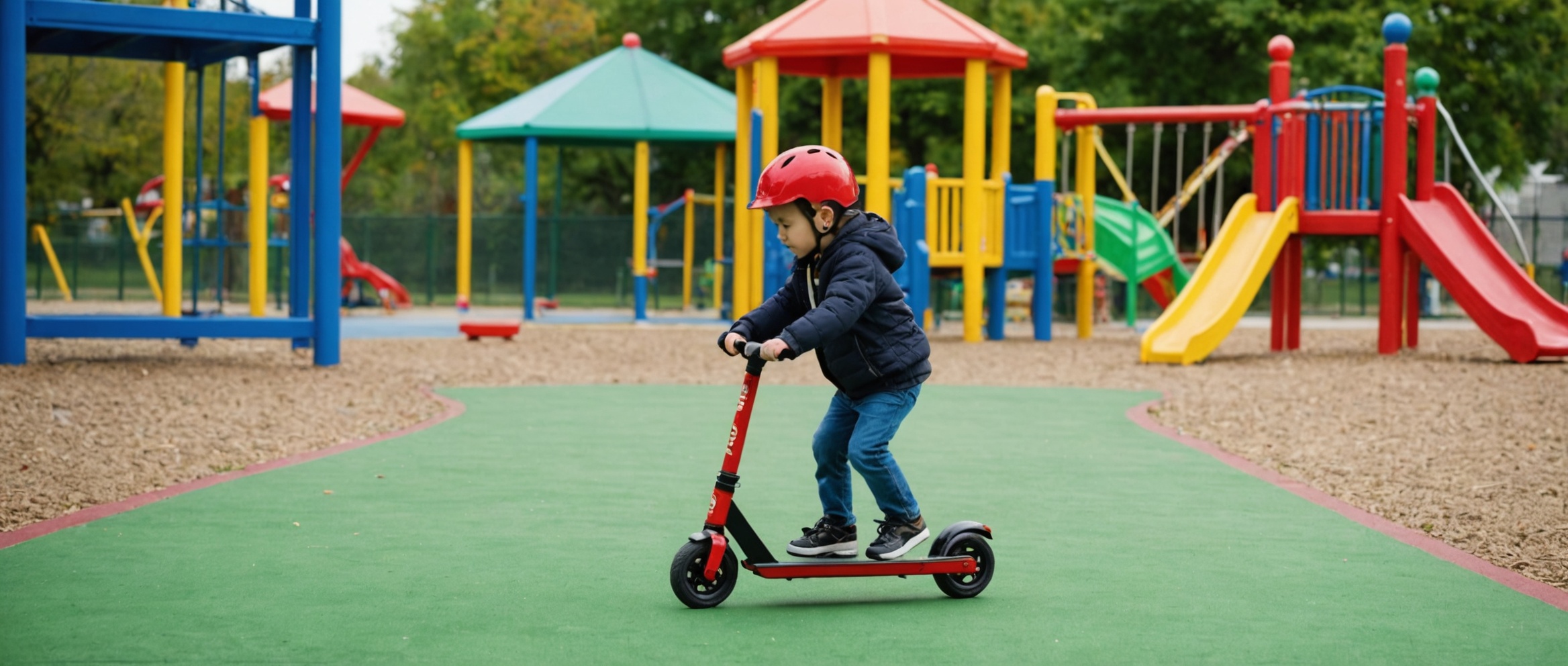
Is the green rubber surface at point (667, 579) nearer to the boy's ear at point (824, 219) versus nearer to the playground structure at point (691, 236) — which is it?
the boy's ear at point (824, 219)

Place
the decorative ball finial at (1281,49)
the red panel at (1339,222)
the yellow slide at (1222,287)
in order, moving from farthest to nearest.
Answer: the decorative ball finial at (1281,49) < the red panel at (1339,222) < the yellow slide at (1222,287)

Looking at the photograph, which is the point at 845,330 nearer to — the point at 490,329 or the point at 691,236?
the point at 490,329

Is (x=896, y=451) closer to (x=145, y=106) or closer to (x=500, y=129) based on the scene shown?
(x=500, y=129)

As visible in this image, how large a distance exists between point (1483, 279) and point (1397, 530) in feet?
31.7

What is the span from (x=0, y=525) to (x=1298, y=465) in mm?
6472

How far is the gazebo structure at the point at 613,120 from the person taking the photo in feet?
76.7

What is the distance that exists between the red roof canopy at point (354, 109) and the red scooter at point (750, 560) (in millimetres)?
19679

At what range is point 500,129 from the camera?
23.5 m

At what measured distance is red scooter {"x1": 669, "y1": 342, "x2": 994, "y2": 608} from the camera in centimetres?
480

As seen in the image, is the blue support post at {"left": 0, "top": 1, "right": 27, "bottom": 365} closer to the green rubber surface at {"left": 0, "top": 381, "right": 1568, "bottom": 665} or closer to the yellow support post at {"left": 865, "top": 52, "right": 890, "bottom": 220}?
the green rubber surface at {"left": 0, "top": 381, "right": 1568, "bottom": 665}

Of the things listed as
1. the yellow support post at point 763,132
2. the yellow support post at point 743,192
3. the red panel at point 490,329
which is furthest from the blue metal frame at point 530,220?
the red panel at point 490,329

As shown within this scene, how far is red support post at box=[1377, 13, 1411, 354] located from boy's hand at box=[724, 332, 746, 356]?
12.5 metres

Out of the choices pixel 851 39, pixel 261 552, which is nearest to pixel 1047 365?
pixel 851 39

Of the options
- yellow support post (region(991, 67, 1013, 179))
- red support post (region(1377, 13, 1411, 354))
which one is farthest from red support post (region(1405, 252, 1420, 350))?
yellow support post (region(991, 67, 1013, 179))
